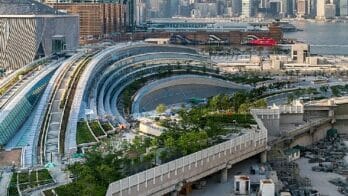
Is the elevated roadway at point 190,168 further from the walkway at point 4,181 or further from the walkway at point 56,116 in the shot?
the walkway at point 56,116

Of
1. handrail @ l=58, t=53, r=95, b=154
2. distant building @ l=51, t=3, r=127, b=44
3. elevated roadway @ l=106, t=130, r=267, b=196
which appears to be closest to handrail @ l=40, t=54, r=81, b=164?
handrail @ l=58, t=53, r=95, b=154

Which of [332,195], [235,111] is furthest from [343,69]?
[332,195]

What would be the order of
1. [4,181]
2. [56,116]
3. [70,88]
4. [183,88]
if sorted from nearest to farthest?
1. [4,181]
2. [56,116]
3. [70,88]
4. [183,88]

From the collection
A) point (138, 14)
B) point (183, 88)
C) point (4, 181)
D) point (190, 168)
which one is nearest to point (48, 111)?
point (190, 168)

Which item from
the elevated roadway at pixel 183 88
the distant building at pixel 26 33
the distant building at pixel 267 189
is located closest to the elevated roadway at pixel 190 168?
the distant building at pixel 267 189

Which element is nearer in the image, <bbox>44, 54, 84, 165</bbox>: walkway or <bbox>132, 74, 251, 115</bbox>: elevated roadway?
<bbox>44, 54, 84, 165</bbox>: walkway

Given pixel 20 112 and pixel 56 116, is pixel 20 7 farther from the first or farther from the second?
pixel 56 116

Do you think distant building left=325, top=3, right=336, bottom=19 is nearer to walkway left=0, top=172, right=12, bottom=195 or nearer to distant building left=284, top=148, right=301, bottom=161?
distant building left=284, top=148, right=301, bottom=161

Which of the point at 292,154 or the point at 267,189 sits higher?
the point at 267,189

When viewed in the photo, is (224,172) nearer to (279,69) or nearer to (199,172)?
(199,172)
